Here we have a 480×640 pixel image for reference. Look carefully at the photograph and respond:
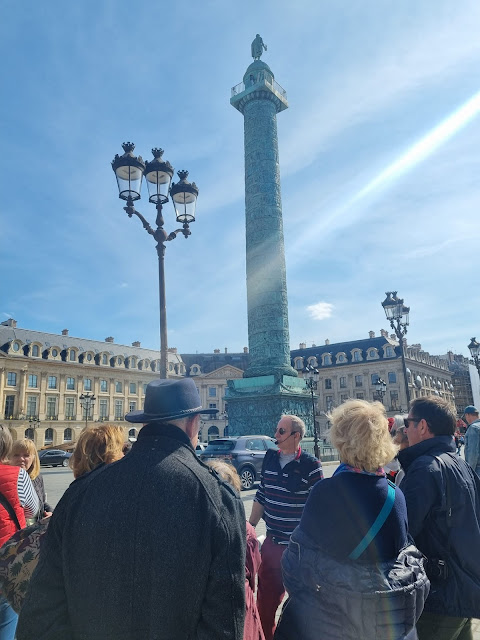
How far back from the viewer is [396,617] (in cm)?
211

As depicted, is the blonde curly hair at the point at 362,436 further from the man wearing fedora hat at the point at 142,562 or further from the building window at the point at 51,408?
the building window at the point at 51,408

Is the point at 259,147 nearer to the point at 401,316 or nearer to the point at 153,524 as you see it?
the point at 401,316

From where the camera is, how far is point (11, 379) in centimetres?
5591

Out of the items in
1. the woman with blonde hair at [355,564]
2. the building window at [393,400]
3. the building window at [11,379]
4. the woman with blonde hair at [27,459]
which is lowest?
the woman with blonde hair at [355,564]

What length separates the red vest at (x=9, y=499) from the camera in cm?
323

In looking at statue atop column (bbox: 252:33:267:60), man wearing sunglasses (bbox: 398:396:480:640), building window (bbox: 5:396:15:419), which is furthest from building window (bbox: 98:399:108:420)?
man wearing sunglasses (bbox: 398:396:480:640)

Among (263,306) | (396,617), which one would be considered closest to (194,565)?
(396,617)

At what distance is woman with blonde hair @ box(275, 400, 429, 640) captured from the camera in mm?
2092

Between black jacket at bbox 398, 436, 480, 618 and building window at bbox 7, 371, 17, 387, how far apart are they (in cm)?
5991

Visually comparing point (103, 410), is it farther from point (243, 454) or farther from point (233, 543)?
point (233, 543)

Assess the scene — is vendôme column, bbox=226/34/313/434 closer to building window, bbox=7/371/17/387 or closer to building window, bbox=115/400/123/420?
building window, bbox=7/371/17/387

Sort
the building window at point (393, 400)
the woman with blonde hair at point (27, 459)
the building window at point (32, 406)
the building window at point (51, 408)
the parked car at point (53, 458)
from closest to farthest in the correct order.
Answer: the woman with blonde hair at point (27, 459) → the parked car at point (53, 458) → the building window at point (32, 406) → the building window at point (51, 408) → the building window at point (393, 400)

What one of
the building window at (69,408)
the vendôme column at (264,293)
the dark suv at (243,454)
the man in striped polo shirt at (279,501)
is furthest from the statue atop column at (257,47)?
the building window at (69,408)

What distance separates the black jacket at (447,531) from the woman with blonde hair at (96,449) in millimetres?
1752
